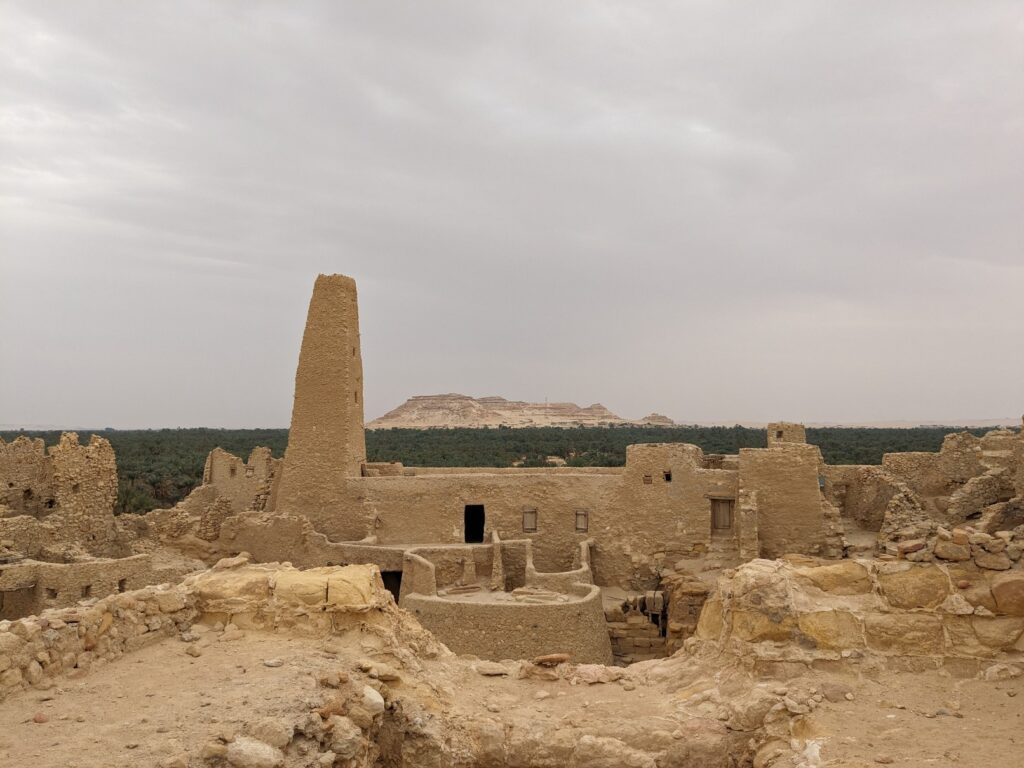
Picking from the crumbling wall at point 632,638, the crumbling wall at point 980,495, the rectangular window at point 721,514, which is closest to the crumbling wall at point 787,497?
the rectangular window at point 721,514

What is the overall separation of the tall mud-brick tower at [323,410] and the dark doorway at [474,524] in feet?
11.4

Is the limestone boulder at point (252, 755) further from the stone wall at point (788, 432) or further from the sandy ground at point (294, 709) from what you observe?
the stone wall at point (788, 432)

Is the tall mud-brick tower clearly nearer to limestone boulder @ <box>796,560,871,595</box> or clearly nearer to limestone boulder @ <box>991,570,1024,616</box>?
limestone boulder @ <box>796,560,871,595</box>

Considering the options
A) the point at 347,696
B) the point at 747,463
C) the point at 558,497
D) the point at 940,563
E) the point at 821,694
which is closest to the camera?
the point at 347,696

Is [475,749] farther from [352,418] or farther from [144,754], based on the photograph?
[352,418]

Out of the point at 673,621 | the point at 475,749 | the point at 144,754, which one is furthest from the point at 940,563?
the point at 673,621

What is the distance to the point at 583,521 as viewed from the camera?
845 inches

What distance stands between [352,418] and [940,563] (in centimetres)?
1703

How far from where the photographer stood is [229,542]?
2020cm

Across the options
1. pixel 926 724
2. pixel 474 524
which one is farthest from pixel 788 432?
pixel 926 724

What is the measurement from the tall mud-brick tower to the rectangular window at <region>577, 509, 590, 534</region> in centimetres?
638

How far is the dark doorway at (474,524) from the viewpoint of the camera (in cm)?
2314

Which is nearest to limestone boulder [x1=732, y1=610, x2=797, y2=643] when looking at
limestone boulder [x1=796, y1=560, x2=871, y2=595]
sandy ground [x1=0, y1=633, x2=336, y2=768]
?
limestone boulder [x1=796, y1=560, x2=871, y2=595]

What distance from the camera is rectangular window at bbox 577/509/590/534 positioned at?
842 inches
